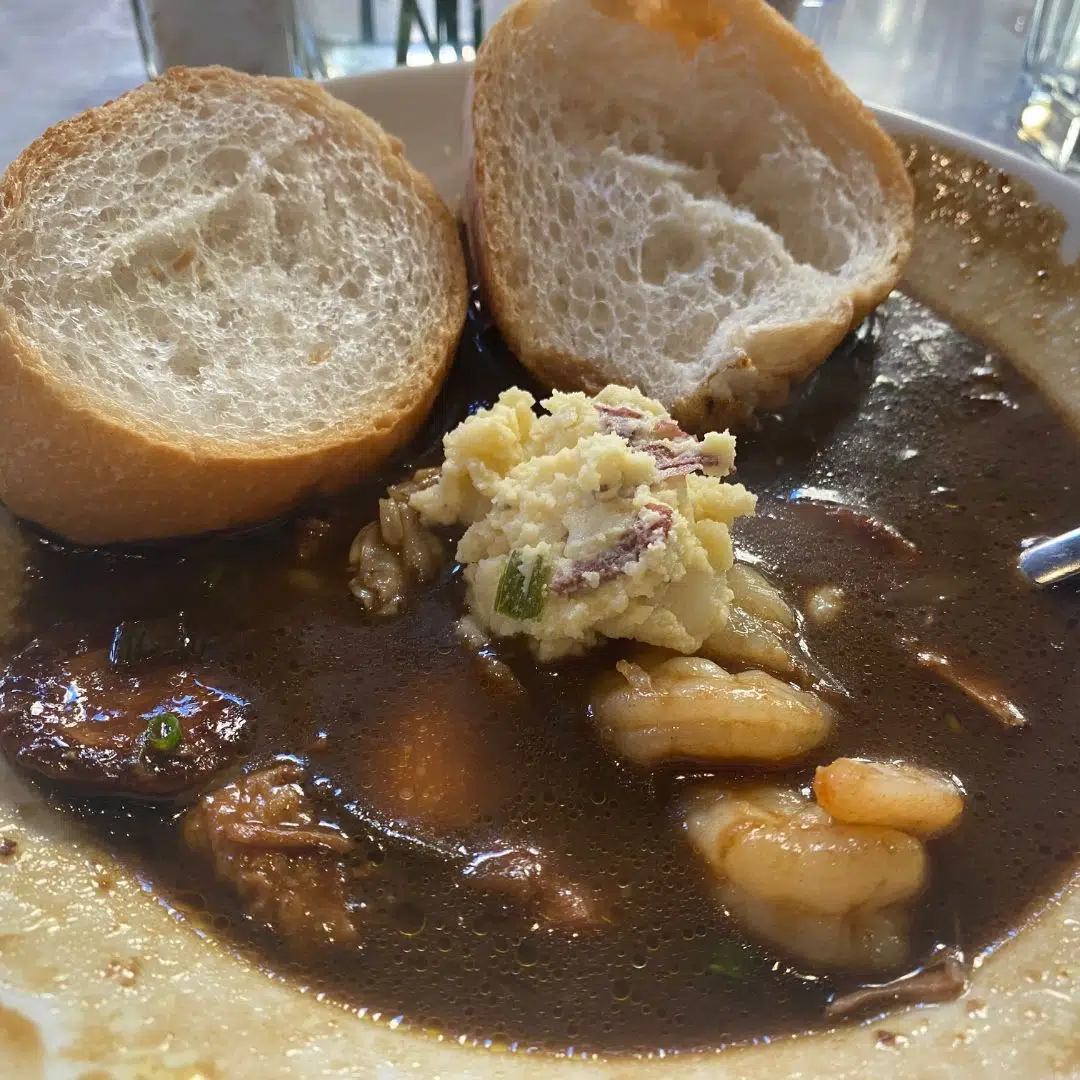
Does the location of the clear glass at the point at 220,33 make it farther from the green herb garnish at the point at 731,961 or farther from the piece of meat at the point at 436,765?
the green herb garnish at the point at 731,961

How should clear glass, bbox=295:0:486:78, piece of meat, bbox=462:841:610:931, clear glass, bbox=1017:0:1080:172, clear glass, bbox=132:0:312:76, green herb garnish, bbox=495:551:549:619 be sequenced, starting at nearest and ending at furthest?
piece of meat, bbox=462:841:610:931, green herb garnish, bbox=495:551:549:619, clear glass, bbox=132:0:312:76, clear glass, bbox=295:0:486:78, clear glass, bbox=1017:0:1080:172

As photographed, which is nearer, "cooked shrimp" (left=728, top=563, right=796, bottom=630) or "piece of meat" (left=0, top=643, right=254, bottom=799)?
"piece of meat" (left=0, top=643, right=254, bottom=799)

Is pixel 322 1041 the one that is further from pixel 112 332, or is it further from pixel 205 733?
pixel 112 332

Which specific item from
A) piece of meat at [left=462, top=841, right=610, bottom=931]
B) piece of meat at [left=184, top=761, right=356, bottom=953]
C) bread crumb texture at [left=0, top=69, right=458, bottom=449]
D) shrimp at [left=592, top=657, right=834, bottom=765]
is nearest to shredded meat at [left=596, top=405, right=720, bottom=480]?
shrimp at [left=592, top=657, right=834, bottom=765]

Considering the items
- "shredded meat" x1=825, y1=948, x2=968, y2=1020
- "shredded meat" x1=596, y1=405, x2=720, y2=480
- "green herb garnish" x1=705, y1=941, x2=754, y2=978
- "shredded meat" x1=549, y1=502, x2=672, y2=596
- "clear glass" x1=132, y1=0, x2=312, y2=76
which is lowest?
"green herb garnish" x1=705, y1=941, x2=754, y2=978

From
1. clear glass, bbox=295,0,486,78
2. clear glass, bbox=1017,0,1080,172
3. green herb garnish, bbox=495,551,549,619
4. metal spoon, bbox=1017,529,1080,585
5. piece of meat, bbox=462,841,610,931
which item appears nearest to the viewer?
piece of meat, bbox=462,841,610,931

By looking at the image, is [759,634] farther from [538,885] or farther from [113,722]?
[113,722]

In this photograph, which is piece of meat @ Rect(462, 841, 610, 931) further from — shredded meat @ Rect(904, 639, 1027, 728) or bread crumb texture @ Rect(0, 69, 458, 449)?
bread crumb texture @ Rect(0, 69, 458, 449)

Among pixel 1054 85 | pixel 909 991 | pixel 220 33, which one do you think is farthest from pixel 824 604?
pixel 1054 85
